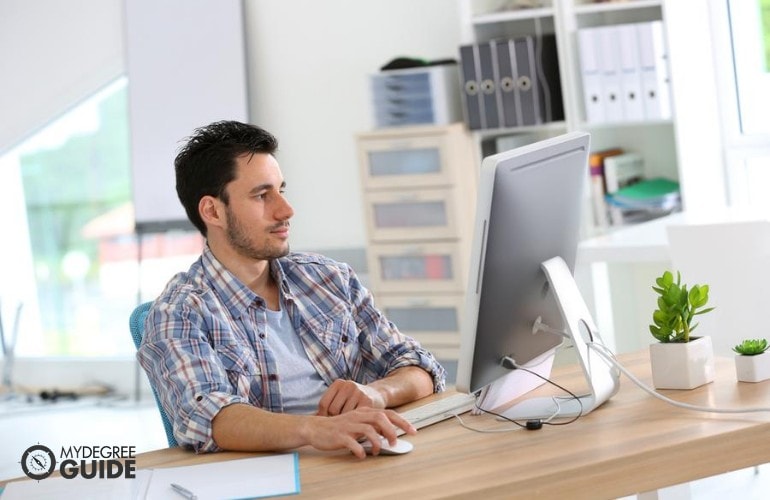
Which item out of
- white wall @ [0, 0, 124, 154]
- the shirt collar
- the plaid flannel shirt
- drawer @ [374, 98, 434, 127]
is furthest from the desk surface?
white wall @ [0, 0, 124, 154]

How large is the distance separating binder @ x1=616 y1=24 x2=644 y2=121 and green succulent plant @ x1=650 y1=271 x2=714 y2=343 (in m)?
2.42

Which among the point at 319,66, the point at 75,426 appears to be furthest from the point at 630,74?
the point at 75,426

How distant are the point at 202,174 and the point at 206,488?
0.73 meters

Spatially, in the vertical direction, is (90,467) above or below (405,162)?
below

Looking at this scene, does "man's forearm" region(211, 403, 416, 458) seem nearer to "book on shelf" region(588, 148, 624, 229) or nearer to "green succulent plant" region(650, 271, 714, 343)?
"green succulent plant" region(650, 271, 714, 343)

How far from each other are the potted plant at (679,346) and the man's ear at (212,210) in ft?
2.60

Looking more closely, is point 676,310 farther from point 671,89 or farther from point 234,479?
point 671,89

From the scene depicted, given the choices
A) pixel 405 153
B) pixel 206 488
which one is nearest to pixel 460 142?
pixel 405 153

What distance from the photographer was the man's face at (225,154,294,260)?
2.17 m

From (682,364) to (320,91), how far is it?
11.9 feet

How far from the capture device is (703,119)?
14.6 ft

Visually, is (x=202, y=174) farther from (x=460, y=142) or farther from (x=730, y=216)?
(x=460, y=142)

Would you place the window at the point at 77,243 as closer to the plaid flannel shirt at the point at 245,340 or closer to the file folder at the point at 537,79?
the file folder at the point at 537,79

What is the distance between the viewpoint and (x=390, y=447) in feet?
5.80
